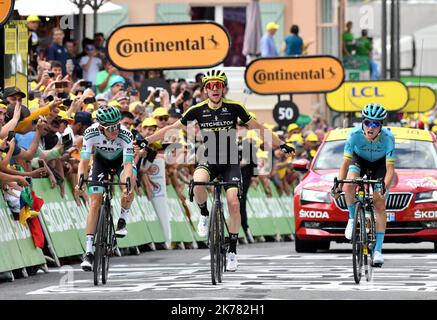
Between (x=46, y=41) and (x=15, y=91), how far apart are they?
27.0ft

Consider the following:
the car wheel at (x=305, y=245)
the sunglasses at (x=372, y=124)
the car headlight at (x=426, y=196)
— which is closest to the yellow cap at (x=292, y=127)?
the car wheel at (x=305, y=245)

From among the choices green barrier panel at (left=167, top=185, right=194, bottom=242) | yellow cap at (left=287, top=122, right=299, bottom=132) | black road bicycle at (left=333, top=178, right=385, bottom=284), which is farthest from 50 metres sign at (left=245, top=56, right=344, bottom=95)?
black road bicycle at (left=333, top=178, right=385, bottom=284)

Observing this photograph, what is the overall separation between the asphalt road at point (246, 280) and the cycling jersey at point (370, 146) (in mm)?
1335

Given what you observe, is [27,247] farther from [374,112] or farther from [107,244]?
[374,112]

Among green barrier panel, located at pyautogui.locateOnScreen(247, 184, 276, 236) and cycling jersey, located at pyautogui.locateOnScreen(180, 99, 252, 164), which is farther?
green barrier panel, located at pyautogui.locateOnScreen(247, 184, 276, 236)

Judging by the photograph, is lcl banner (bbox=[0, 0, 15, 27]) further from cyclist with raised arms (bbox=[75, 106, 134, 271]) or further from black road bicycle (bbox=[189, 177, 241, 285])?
black road bicycle (bbox=[189, 177, 241, 285])

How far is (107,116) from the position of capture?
704 inches

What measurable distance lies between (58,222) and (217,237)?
14.3ft

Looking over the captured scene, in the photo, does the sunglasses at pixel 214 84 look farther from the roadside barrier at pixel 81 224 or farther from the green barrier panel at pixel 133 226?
the green barrier panel at pixel 133 226

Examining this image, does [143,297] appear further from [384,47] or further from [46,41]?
[384,47]

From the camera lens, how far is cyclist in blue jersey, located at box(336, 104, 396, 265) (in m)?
18.6

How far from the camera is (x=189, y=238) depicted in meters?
27.5

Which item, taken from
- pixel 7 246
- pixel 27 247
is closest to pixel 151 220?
pixel 27 247
